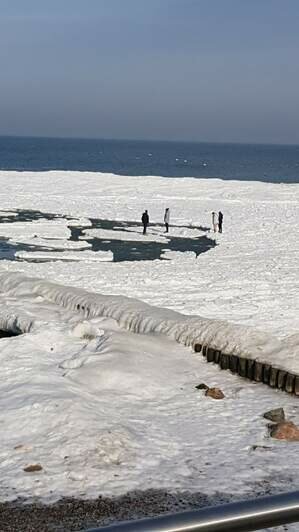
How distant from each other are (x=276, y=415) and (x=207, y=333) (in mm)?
2465

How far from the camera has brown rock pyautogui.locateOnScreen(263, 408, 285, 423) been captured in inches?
289

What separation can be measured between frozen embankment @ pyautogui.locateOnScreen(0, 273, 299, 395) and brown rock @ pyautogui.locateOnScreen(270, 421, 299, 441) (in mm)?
1254

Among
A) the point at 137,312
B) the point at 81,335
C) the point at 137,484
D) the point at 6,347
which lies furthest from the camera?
the point at 137,312

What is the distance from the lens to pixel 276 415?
7.37 m

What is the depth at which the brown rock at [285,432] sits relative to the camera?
689 cm

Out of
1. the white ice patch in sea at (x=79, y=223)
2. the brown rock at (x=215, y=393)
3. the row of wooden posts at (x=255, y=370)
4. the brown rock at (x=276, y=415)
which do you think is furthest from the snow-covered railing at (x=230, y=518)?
the white ice patch in sea at (x=79, y=223)

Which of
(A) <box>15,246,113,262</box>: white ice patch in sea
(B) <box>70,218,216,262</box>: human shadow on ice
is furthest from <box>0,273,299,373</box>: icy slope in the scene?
(B) <box>70,218,216,262</box>: human shadow on ice

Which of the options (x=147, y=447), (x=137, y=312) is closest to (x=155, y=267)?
(x=137, y=312)

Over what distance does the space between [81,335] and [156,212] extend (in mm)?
27179

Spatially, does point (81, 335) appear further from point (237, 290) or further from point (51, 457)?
point (237, 290)

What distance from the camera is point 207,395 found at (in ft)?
26.8

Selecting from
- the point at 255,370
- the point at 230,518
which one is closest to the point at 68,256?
the point at 255,370

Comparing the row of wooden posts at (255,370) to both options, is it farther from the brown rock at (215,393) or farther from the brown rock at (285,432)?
the brown rock at (285,432)

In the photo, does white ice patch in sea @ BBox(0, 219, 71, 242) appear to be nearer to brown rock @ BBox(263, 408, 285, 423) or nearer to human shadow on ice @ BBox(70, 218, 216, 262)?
human shadow on ice @ BBox(70, 218, 216, 262)
